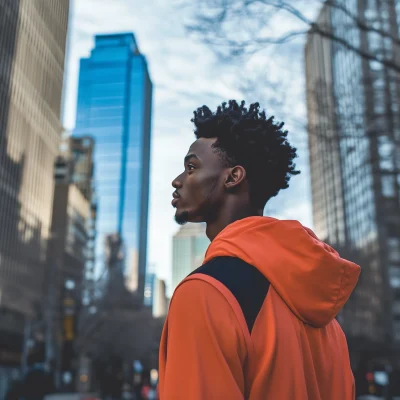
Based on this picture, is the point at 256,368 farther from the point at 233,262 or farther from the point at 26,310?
the point at 26,310

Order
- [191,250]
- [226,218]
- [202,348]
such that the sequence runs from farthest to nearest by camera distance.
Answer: [191,250], [226,218], [202,348]

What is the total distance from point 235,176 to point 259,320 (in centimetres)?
49

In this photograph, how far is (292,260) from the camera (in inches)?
60.2

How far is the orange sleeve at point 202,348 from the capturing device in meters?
1.24

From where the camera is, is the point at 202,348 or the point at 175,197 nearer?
the point at 202,348

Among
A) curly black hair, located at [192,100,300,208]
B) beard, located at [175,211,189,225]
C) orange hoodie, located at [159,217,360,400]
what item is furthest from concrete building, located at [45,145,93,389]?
orange hoodie, located at [159,217,360,400]

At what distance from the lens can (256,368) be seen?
138cm

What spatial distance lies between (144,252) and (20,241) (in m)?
83.7

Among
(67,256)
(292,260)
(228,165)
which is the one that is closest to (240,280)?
(292,260)

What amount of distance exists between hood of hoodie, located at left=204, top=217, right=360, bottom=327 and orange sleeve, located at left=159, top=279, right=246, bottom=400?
20cm

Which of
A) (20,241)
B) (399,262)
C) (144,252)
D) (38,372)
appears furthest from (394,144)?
(144,252)

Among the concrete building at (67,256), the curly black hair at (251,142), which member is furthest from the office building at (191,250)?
the concrete building at (67,256)

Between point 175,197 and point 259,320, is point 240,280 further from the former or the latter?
point 175,197

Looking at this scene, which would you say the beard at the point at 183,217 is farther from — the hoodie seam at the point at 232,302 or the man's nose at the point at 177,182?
the hoodie seam at the point at 232,302
